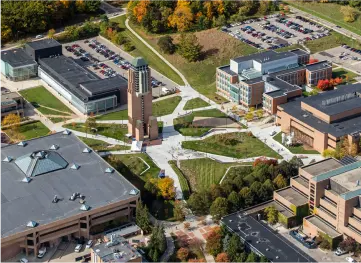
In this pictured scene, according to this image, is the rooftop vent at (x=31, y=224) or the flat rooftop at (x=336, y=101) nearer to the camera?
the rooftop vent at (x=31, y=224)

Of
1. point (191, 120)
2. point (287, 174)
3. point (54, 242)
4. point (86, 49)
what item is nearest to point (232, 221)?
point (287, 174)

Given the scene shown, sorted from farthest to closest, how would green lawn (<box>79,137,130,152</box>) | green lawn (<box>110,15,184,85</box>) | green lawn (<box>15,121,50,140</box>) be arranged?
green lawn (<box>110,15,184,85</box>)
green lawn (<box>15,121,50,140</box>)
green lawn (<box>79,137,130,152</box>)

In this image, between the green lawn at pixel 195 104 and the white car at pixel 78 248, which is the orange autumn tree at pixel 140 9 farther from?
the white car at pixel 78 248

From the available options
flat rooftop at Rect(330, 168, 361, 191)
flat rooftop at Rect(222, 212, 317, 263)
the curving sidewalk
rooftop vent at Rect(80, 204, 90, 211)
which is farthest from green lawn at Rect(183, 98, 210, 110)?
rooftop vent at Rect(80, 204, 90, 211)

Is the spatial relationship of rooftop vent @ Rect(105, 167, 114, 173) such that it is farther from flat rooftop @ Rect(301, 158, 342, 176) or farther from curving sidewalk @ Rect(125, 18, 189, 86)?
curving sidewalk @ Rect(125, 18, 189, 86)

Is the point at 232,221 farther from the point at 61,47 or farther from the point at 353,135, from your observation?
the point at 61,47

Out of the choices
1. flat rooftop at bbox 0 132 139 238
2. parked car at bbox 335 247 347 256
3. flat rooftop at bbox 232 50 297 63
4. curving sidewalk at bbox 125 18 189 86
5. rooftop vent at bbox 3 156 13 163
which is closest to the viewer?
parked car at bbox 335 247 347 256

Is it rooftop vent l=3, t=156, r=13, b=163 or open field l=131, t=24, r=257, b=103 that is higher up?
rooftop vent l=3, t=156, r=13, b=163

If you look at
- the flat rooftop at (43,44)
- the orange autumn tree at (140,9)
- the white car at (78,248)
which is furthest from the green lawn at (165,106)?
the white car at (78,248)
